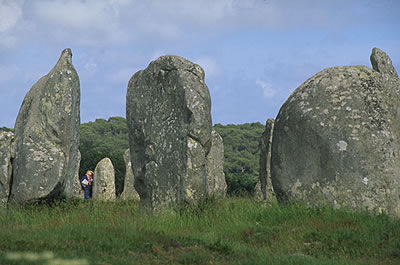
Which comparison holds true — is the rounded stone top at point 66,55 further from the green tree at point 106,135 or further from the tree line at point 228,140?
the tree line at point 228,140

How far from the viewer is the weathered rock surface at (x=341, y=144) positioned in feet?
38.7

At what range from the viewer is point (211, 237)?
10.7 meters

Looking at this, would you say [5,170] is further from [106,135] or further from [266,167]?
[106,135]

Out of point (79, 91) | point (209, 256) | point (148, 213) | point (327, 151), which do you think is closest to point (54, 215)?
point (148, 213)

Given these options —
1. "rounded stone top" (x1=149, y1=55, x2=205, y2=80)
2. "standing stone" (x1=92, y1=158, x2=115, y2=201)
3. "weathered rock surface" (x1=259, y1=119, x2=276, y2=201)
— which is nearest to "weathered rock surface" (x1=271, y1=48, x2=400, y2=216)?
"rounded stone top" (x1=149, y1=55, x2=205, y2=80)

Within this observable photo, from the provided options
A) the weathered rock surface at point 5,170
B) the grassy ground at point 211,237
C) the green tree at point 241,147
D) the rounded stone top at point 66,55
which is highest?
the green tree at point 241,147

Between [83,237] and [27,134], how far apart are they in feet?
19.5

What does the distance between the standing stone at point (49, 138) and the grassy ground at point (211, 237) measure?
3.99 feet

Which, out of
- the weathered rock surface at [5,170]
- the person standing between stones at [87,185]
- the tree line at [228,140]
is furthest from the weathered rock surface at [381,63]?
the tree line at [228,140]

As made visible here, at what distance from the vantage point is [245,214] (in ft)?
40.7

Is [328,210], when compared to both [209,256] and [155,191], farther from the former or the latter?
[155,191]

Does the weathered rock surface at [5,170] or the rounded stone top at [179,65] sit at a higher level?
the rounded stone top at [179,65]

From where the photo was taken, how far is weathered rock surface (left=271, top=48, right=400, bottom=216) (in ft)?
38.7

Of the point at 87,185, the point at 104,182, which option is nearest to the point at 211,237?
the point at 104,182
